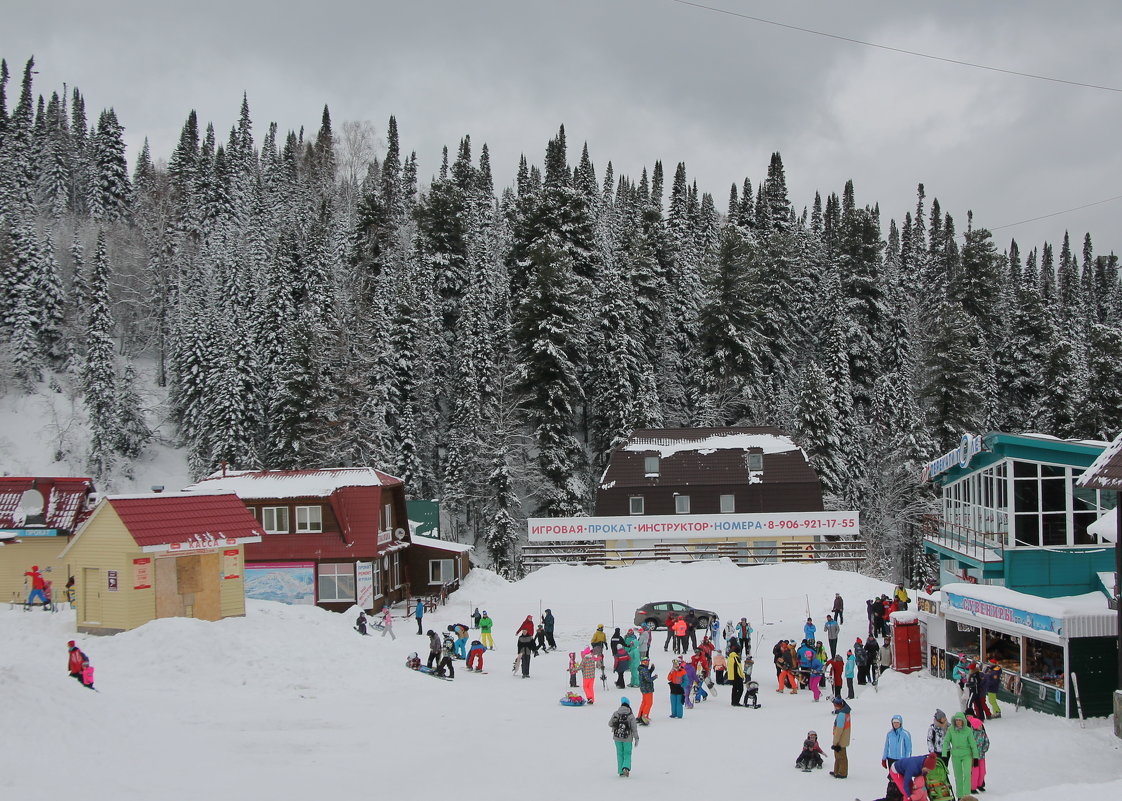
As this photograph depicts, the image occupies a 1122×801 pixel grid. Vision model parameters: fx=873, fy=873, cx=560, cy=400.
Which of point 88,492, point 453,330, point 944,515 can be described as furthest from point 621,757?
point 453,330

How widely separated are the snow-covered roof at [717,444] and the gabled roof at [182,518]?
23.2 meters

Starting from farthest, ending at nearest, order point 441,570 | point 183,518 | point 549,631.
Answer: point 441,570
point 549,631
point 183,518

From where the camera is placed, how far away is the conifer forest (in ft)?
175

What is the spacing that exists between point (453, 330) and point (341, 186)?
133ft

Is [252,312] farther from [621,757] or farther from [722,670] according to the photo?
[621,757]

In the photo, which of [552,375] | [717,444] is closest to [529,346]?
[552,375]

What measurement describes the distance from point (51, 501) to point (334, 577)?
33.9ft

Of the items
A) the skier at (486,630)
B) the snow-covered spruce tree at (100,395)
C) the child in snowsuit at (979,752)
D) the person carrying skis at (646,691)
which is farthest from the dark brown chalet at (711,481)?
the snow-covered spruce tree at (100,395)

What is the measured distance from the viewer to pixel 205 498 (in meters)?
26.3

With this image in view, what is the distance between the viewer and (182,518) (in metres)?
25.0

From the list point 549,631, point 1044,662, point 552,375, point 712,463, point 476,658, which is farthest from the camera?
point 552,375

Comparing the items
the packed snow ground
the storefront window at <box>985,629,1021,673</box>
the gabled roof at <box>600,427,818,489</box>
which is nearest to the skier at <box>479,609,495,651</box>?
the packed snow ground

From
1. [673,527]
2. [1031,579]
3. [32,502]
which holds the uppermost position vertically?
[32,502]

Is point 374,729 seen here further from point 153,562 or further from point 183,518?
point 183,518
